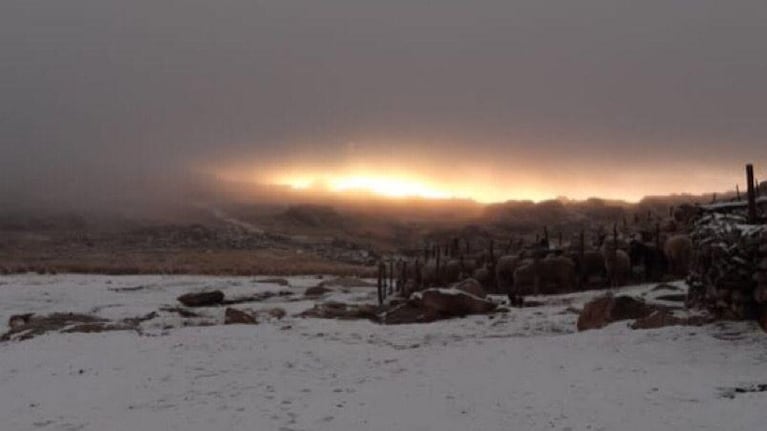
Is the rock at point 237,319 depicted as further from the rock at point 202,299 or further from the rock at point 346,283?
the rock at point 346,283

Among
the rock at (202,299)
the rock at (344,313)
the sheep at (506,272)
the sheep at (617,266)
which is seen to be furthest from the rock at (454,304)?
the rock at (202,299)

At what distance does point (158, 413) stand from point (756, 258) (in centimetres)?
1707

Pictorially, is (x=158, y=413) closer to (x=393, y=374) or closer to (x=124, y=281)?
(x=393, y=374)

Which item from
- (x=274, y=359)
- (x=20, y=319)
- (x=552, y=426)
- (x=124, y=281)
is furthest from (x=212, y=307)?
(x=552, y=426)

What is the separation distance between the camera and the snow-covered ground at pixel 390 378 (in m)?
14.7

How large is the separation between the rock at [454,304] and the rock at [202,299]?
1760 centimetres

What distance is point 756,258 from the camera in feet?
74.0

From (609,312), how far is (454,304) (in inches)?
340

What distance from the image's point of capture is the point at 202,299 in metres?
47.0

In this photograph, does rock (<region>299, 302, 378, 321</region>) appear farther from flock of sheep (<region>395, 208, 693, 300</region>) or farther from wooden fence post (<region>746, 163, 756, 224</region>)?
wooden fence post (<region>746, 163, 756, 224</region>)

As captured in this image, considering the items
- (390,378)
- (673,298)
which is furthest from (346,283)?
(390,378)

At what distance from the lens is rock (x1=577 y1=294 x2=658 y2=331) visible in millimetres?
27062

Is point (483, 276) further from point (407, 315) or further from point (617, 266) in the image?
point (407, 315)

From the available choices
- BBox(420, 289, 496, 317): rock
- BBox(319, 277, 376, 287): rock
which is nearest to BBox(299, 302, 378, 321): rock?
BBox(420, 289, 496, 317): rock
